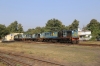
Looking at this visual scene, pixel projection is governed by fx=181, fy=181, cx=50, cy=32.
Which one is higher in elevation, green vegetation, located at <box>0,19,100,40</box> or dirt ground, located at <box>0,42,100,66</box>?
green vegetation, located at <box>0,19,100,40</box>

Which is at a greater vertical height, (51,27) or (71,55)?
(51,27)

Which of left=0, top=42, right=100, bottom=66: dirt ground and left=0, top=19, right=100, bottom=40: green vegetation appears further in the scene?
left=0, top=19, right=100, bottom=40: green vegetation

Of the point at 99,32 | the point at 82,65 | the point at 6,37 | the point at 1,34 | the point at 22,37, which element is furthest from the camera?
the point at 6,37

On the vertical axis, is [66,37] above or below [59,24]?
below

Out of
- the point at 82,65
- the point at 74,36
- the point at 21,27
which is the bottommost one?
the point at 82,65

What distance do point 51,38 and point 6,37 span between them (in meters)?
73.3

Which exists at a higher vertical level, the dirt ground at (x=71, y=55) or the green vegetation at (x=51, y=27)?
the green vegetation at (x=51, y=27)

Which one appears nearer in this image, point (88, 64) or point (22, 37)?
point (88, 64)

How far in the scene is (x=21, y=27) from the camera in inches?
5674

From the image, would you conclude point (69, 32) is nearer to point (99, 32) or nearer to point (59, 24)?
point (99, 32)

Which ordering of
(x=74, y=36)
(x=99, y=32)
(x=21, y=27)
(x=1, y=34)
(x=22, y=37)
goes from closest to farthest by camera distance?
1. (x=74, y=36)
2. (x=99, y=32)
3. (x=22, y=37)
4. (x=1, y=34)
5. (x=21, y=27)

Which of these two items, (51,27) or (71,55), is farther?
(51,27)

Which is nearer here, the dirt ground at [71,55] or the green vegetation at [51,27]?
the dirt ground at [71,55]

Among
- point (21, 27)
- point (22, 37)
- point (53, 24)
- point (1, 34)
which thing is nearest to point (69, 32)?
point (22, 37)
